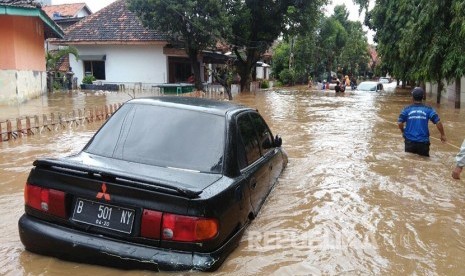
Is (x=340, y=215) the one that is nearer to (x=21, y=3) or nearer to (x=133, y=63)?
(x=21, y=3)

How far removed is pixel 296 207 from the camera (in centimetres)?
569

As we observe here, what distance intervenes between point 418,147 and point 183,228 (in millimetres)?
6422

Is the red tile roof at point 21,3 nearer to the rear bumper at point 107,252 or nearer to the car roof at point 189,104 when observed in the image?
the car roof at point 189,104

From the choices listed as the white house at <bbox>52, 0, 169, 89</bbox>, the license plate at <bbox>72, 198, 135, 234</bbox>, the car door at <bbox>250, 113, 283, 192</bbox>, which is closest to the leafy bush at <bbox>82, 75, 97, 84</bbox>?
the white house at <bbox>52, 0, 169, 89</bbox>

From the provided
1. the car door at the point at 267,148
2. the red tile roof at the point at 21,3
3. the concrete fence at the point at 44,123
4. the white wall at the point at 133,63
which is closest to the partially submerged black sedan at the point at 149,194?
the car door at the point at 267,148

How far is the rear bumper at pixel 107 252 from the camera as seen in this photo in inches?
127

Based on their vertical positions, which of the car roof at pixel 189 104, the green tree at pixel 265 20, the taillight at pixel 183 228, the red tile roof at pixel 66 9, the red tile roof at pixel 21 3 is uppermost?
the red tile roof at pixel 66 9

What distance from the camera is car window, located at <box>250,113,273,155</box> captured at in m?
5.20

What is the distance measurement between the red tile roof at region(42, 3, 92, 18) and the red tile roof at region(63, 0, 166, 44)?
10.7 m

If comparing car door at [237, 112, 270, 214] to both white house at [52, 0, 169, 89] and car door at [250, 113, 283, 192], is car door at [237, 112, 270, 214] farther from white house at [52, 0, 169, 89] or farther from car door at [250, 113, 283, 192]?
white house at [52, 0, 169, 89]

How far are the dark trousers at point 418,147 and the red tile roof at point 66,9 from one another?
3770 centimetres

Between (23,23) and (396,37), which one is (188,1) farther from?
(396,37)

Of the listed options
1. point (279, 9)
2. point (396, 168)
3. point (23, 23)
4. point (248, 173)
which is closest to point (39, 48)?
point (23, 23)

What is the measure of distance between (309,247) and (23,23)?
1730cm
